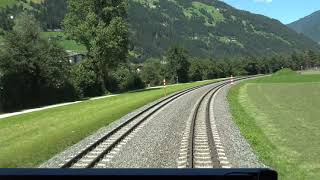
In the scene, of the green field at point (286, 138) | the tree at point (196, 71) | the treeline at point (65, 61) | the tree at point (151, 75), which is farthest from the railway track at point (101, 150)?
the tree at point (196, 71)

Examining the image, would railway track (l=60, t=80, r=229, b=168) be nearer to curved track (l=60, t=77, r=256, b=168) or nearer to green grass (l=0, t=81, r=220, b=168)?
curved track (l=60, t=77, r=256, b=168)

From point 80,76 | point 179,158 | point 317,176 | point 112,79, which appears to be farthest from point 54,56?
point 317,176

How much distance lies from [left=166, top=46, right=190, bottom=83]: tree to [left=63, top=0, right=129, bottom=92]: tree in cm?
4963

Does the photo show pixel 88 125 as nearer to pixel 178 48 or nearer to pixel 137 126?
pixel 137 126

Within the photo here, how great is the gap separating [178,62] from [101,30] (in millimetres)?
55682

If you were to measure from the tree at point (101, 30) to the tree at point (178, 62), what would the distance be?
163ft

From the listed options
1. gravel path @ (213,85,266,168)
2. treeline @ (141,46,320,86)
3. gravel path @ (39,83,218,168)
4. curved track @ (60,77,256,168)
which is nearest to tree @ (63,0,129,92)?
gravel path @ (39,83,218,168)

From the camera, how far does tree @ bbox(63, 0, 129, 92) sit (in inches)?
2633

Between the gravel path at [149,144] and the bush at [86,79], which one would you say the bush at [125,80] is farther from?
the gravel path at [149,144]

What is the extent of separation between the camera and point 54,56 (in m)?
55.2

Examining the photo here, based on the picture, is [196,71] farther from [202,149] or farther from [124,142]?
[202,149]

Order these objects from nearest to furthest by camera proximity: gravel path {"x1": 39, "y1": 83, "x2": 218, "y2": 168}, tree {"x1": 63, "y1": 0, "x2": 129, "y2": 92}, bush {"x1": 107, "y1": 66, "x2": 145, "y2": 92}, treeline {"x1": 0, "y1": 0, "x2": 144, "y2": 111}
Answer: gravel path {"x1": 39, "y1": 83, "x2": 218, "y2": 168} → treeline {"x1": 0, "y1": 0, "x2": 144, "y2": 111} → tree {"x1": 63, "y1": 0, "x2": 129, "y2": 92} → bush {"x1": 107, "y1": 66, "x2": 145, "y2": 92}

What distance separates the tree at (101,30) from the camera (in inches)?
2633

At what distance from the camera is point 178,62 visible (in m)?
122
